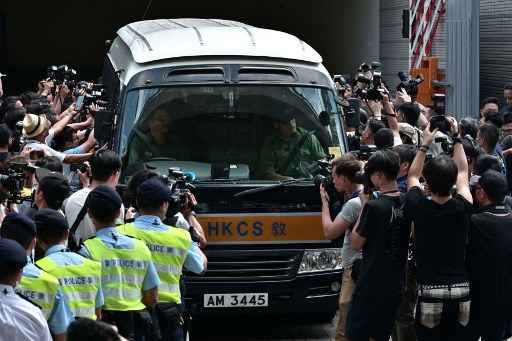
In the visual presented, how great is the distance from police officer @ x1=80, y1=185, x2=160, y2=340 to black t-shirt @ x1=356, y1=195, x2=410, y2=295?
5.10 ft

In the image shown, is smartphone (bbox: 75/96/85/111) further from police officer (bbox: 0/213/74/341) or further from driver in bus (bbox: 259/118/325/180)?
police officer (bbox: 0/213/74/341)

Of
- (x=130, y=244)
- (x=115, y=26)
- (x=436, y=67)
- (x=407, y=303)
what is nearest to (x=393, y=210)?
(x=407, y=303)

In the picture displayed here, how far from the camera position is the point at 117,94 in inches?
444

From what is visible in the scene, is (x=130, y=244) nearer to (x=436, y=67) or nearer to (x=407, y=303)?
(x=407, y=303)

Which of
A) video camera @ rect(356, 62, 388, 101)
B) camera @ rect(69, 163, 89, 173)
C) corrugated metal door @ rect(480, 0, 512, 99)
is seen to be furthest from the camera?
corrugated metal door @ rect(480, 0, 512, 99)

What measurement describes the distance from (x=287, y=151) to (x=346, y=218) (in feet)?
6.21

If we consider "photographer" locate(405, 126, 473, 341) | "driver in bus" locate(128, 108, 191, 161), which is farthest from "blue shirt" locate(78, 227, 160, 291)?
"driver in bus" locate(128, 108, 191, 161)

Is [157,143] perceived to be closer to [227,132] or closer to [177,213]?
[227,132]

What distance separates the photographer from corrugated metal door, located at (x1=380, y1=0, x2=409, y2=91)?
25.7 meters

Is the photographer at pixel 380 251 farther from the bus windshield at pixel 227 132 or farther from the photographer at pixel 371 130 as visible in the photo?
the photographer at pixel 371 130

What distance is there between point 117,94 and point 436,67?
234 inches

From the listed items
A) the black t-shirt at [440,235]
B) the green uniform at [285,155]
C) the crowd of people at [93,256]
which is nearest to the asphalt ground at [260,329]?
the green uniform at [285,155]

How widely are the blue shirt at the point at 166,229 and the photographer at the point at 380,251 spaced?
107 centimetres

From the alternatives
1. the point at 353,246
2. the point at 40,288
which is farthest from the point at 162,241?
the point at 40,288
